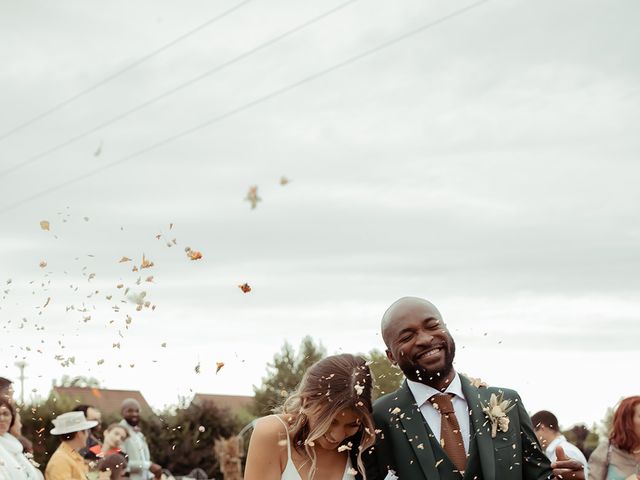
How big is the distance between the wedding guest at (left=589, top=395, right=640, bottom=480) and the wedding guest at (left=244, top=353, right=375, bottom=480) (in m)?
3.42

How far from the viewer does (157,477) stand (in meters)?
13.5

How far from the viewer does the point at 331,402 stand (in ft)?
17.6

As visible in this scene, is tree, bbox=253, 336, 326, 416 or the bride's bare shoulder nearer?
the bride's bare shoulder

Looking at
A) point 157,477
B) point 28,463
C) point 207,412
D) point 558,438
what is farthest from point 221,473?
point 28,463

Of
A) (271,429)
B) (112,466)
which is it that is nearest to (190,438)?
(112,466)

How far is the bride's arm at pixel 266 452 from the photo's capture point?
18.3 ft

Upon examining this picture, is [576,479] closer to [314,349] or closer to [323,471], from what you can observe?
[323,471]

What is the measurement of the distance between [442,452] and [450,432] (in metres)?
0.13

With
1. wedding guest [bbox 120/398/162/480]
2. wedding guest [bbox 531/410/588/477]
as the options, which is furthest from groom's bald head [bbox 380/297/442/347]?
wedding guest [bbox 120/398/162/480]

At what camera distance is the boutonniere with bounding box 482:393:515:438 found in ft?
18.0

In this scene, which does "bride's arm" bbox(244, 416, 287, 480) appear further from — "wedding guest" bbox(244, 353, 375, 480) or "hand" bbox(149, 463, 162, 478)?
"hand" bbox(149, 463, 162, 478)

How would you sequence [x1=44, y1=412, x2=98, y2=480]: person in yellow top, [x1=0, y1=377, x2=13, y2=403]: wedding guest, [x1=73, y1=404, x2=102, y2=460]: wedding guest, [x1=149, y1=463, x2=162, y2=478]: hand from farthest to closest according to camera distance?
[x1=149, y1=463, x2=162, y2=478]: hand → [x1=73, y1=404, x2=102, y2=460]: wedding guest → [x1=44, y1=412, x2=98, y2=480]: person in yellow top → [x1=0, y1=377, x2=13, y2=403]: wedding guest

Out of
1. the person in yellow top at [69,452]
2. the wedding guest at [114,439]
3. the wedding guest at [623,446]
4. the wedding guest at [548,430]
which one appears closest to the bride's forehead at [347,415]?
the wedding guest at [623,446]

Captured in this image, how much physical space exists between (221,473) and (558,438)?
58.6 ft
